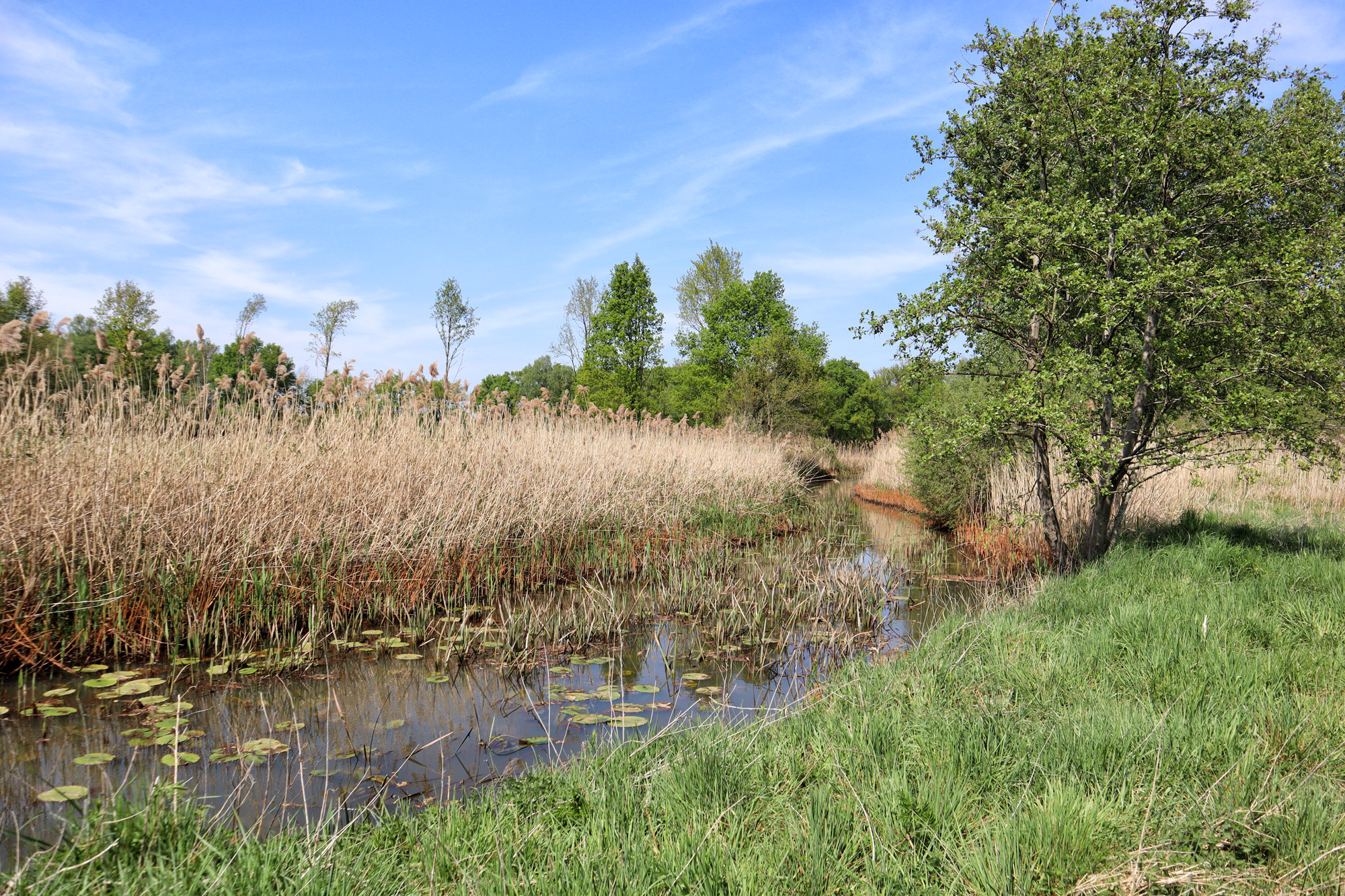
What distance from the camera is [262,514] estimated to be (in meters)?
5.58

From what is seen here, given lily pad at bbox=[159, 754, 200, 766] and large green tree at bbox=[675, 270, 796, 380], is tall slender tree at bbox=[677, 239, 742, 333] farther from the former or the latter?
lily pad at bbox=[159, 754, 200, 766]

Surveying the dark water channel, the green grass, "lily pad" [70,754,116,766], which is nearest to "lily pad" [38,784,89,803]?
the dark water channel

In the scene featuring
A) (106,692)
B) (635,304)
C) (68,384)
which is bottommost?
(106,692)

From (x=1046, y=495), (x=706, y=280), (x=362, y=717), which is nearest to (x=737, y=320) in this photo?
(x=706, y=280)

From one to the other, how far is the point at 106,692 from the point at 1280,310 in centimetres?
947

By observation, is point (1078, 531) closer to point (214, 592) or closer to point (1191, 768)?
point (1191, 768)

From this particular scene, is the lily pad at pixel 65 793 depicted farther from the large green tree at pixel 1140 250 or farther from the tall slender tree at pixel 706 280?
the tall slender tree at pixel 706 280

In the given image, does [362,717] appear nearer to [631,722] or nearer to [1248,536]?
[631,722]

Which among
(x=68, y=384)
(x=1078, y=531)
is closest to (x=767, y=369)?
(x=1078, y=531)

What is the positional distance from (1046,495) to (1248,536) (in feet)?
7.55

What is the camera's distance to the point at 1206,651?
12.4 ft

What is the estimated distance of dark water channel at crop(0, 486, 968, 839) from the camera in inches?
126

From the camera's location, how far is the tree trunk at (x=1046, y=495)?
7.54 meters

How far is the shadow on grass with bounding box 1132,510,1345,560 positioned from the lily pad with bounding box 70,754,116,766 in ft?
29.0
